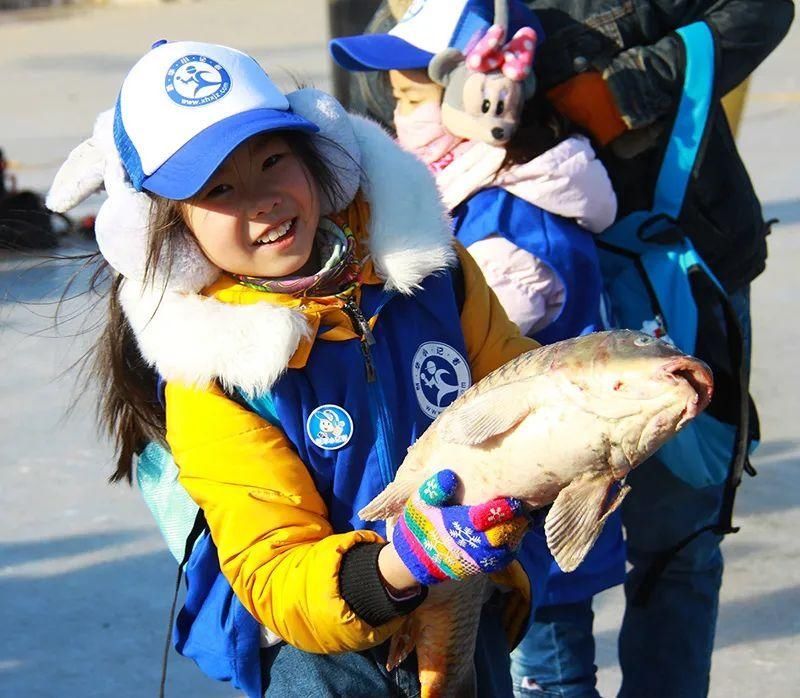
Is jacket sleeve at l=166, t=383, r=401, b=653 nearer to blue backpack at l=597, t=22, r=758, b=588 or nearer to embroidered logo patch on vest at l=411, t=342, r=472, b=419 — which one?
embroidered logo patch on vest at l=411, t=342, r=472, b=419

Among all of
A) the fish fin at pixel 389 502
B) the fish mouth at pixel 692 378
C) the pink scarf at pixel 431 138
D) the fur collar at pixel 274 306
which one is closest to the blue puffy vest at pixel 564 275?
the pink scarf at pixel 431 138

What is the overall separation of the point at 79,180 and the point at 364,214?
435 mm

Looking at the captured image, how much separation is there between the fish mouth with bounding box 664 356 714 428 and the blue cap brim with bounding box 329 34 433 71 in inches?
49.7

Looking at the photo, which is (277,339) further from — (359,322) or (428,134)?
(428,134)

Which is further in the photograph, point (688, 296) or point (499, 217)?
point (688, 296)

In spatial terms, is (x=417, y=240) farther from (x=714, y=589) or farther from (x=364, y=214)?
(x=714, y=589)

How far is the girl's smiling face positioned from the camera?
1869 mm

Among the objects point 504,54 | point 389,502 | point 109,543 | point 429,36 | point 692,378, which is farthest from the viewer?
point 109,543

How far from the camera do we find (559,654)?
2.74m

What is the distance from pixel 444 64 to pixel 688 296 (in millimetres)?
685

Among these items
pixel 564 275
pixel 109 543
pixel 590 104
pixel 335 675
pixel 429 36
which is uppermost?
pixel 429 36

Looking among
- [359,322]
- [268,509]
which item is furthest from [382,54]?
[268,509]

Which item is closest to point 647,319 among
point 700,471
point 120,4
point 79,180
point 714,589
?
point 700,471

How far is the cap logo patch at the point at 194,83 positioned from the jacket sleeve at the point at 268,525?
0.41m
